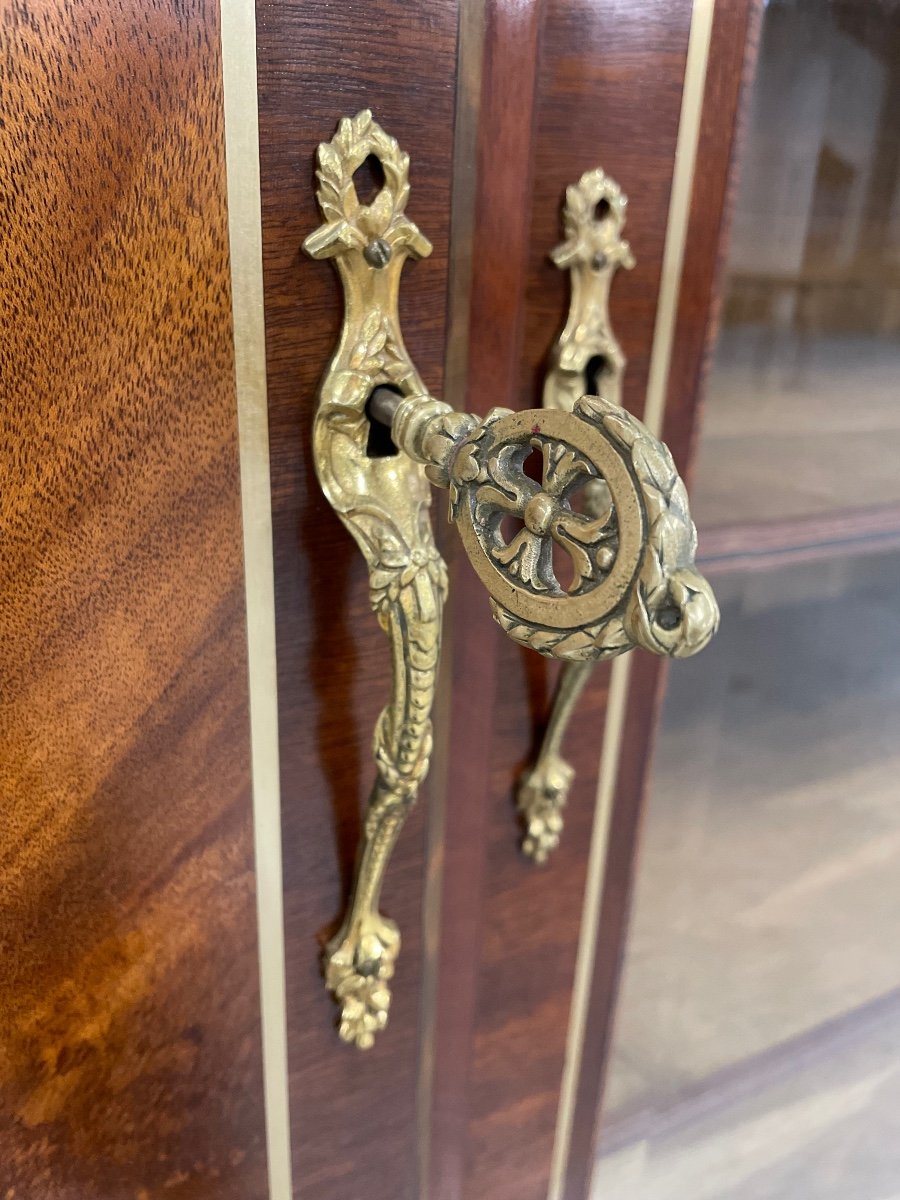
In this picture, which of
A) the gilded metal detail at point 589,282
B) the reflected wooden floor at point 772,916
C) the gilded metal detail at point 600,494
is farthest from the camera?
the reflected wooden floor at point 772,916

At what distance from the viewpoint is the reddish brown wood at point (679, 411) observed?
295mm

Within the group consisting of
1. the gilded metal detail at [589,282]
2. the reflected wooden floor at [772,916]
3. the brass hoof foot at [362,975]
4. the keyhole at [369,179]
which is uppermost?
the keyhole at [369,179]

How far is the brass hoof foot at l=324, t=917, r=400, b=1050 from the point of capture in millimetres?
308

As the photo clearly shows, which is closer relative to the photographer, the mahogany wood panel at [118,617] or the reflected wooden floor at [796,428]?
the mahogany wood panel at [118,617]

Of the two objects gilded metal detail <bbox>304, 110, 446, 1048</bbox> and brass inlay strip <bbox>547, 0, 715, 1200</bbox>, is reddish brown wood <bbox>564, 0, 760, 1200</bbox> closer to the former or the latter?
brass inlay strip <bbox>547, 0, 715, 1200</bbox>

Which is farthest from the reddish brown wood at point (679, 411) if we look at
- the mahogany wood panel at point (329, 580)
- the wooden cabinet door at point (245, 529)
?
the mahogany wood panel at point (329, 580)

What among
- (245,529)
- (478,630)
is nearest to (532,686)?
(478,630)

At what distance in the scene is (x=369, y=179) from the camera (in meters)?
0.24

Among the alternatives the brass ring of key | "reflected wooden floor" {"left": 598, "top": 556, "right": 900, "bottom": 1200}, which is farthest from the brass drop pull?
"reflected wooden floor" {"left": 598, "top": 556, "right": 900, "bottom": 1200}

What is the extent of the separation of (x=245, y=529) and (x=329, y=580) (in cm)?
3

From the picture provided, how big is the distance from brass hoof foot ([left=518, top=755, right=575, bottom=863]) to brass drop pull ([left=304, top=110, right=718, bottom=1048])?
0.24 feet

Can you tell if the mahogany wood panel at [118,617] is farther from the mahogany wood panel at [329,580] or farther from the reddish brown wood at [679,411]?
the reddish brown wood at [679,411]

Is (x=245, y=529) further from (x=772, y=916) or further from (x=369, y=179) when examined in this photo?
(x=772, y=916)

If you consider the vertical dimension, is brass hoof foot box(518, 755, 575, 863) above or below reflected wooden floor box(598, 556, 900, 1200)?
above
